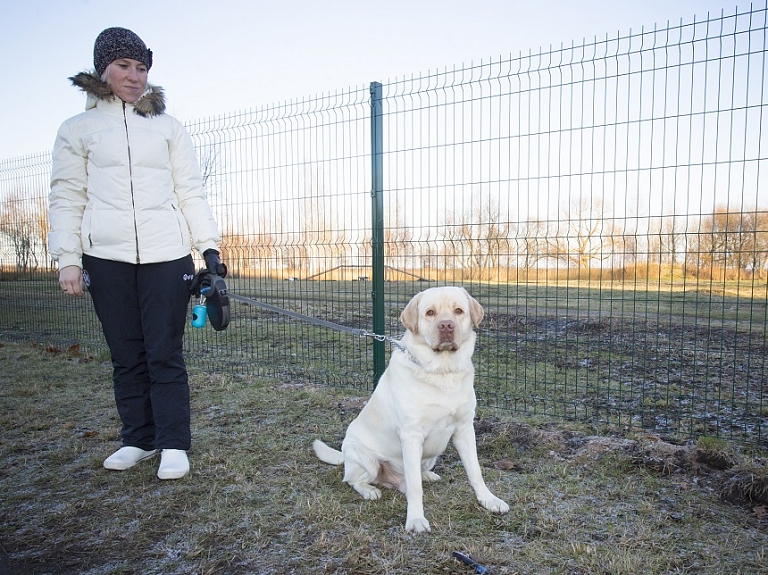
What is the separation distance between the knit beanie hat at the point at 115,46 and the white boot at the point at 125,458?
2.24m

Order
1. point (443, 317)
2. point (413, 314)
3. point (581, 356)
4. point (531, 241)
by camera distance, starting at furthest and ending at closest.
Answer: point (581, 356) → point (531, 241) → point (413, 314) → point (443, 317)

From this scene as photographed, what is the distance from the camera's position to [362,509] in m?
2.62

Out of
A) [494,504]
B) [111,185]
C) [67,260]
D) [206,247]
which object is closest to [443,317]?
[494,504]

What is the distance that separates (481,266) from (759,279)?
6.34ft

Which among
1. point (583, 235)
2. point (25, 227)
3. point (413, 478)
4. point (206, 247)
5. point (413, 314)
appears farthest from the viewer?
→ point (25, 227)

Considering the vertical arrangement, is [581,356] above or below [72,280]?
below

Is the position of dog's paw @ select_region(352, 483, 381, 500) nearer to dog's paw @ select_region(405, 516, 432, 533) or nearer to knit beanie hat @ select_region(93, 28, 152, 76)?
dog's paw @ select_region(405, 516, 432, 533)

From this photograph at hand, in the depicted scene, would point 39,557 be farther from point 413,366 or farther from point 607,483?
point 607,483

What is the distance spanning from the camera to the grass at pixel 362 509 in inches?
85.4

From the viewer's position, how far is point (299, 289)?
5.49 m

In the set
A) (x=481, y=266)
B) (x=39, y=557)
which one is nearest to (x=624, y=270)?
(x=481, y=266)

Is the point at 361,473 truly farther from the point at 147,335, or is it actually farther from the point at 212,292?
the point at 147,335

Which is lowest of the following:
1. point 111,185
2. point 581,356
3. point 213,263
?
point 581,356

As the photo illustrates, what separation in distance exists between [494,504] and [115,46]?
3.11 metres
